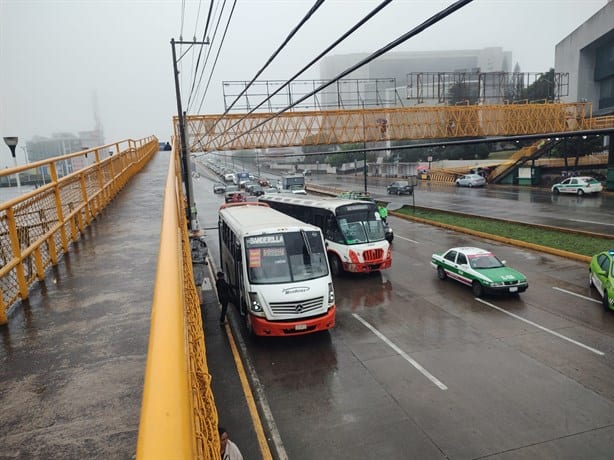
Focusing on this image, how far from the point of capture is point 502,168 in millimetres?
57156

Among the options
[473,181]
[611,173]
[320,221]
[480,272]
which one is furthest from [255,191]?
Result: [480,272]

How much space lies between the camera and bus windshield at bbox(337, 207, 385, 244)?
18312mm

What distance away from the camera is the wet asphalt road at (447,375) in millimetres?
7402

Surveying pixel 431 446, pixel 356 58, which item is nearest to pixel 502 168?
pixel 431 446

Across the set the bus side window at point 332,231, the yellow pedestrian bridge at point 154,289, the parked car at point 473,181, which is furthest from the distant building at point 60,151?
the parked car at point 473,181

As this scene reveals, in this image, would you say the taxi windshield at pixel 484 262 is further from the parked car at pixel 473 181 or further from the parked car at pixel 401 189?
the parked car at pixel 473 181

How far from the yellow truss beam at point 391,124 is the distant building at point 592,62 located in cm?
1048

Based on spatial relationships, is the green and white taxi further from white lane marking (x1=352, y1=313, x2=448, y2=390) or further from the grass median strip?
the grass median strip

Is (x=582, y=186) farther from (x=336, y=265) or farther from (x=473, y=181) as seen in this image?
(x=336, y=265)

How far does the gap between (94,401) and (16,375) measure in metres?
0.91

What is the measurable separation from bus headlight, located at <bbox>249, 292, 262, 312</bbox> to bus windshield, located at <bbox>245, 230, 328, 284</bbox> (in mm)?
388

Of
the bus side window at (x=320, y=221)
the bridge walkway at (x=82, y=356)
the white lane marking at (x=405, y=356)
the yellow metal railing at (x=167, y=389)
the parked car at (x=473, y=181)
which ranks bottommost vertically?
the parked car at (x=473, y=181)

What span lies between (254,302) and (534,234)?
17953 millimetres

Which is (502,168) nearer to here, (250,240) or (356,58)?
(250,240)
